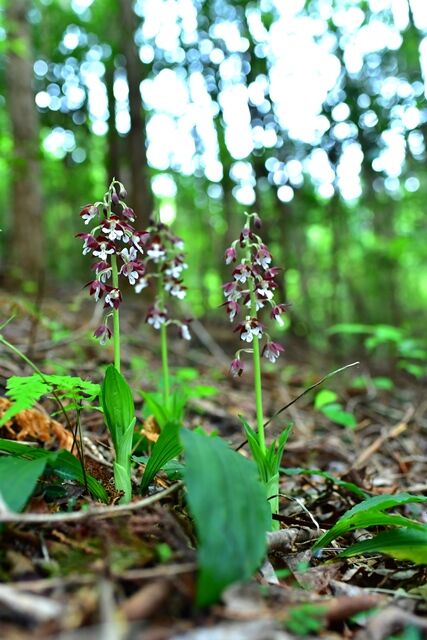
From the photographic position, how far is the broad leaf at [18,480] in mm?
1613

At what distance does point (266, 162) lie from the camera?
11.1 meters

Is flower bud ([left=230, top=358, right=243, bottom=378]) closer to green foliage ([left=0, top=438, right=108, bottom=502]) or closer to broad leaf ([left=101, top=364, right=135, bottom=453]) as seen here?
broad leaf ([left=101, top=364, right=135, bottom=453])

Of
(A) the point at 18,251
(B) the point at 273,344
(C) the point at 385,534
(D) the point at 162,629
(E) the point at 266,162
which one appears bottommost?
(C) the point at 385,534

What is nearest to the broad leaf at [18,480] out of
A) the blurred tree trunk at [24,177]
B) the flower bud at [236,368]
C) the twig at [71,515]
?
the twig at [71,515]

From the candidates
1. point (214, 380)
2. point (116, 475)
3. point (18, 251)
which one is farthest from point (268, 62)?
point (116, 475)

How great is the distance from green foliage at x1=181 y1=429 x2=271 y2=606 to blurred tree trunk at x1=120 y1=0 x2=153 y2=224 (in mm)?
8318

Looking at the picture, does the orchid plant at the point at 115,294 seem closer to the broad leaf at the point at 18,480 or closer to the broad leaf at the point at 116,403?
the broad leaf at the point at 116,403

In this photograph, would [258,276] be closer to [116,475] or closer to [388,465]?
[116,475]

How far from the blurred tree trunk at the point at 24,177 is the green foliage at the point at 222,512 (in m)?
7.75

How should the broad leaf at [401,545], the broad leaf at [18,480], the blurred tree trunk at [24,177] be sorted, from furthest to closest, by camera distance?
the blurred tree trunk at [24,177], the broad leaf at [401,545], the broad leaf at [18,480]

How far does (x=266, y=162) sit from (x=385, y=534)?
9.96 meters

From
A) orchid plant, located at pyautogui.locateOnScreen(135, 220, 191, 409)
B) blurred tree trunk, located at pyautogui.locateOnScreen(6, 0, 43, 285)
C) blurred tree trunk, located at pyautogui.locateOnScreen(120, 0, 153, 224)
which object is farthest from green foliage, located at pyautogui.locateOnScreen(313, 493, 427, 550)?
blurred tree trunk, located at pyautogui.locateOnScreen(120, 0, 153, 224)

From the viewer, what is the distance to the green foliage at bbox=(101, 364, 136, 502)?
7.09 feet

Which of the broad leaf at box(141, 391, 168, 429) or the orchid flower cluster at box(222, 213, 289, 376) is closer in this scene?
the orchid flower cluster at box(222, 213, 289, 376)
